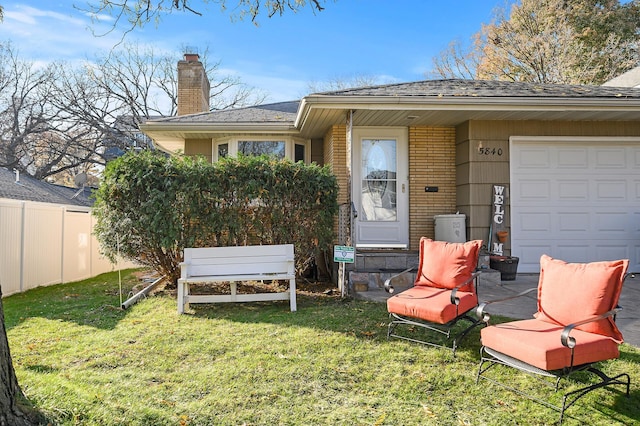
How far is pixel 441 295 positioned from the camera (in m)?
4.52

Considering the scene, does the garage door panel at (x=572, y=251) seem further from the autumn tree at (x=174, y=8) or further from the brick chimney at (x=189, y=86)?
the brick chimney at (x=189, y=86)

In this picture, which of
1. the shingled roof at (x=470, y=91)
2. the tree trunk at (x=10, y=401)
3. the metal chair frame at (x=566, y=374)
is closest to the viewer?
the tree trunk at (x=10, y=401)

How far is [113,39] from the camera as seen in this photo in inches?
221

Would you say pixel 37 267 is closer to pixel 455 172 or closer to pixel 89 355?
pixel 89 355

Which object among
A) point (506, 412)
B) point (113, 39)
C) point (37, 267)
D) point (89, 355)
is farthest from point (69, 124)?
point (506, 412)

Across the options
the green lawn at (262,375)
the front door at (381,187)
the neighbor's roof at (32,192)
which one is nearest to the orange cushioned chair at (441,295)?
the green lawn at (262,375)

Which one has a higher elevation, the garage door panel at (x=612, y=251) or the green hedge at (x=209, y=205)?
the green hedge at (x=209, y=205)

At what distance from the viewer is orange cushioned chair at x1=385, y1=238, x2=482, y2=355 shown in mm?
4207

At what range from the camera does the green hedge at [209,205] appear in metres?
6.55

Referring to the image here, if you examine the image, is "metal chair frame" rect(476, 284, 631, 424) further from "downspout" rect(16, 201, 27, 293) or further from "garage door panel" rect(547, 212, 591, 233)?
"downspout" rect(16, 201, 27, 293)

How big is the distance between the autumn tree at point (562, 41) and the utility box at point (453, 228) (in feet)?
54.0

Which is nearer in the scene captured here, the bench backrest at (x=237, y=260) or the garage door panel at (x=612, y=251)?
the bench backrest at (x=237, y=260)

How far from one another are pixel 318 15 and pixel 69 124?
72.8 feet

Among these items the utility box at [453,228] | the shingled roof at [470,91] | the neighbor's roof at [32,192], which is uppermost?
the shingled roof at [470,91]
